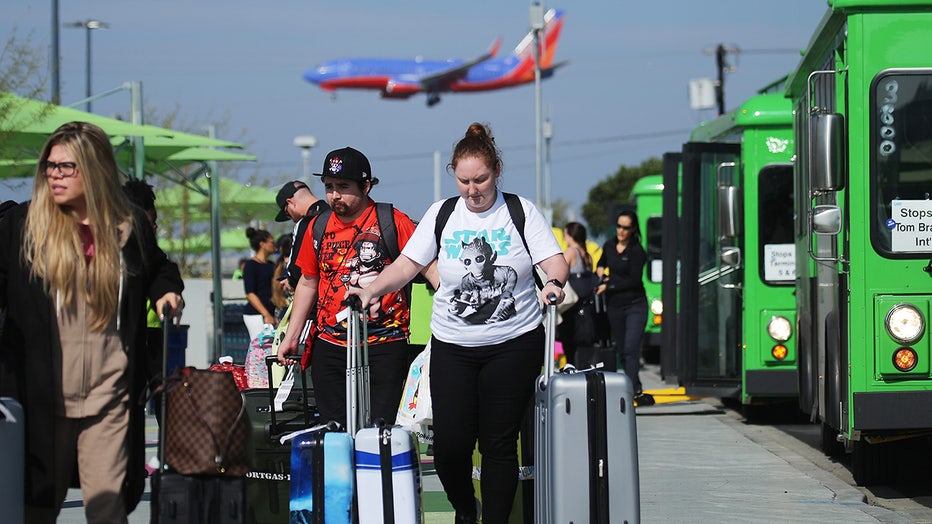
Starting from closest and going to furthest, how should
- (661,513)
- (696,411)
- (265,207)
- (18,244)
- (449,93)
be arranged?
1. (18,244)
2. (661,513)
3. (696,411)
4. (265,207)
5. (449,93)

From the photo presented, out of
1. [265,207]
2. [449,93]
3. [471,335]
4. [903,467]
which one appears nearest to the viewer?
[471,335]

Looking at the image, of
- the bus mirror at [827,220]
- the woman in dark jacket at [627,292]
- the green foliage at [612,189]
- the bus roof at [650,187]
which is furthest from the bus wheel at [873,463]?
the green foliage at [612,189]

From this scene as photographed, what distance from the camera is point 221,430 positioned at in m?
5.05

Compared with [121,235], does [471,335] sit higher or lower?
lower

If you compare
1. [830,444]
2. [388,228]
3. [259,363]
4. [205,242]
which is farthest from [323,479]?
[205,242]

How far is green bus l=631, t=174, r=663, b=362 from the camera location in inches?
942

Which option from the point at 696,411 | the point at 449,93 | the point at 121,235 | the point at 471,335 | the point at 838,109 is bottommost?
the point at 696,411

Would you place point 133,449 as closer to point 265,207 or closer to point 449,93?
point 265,207

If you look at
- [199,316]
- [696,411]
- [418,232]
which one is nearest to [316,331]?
[418,232]

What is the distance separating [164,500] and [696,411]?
10.9 metres

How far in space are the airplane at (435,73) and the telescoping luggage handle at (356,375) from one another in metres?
101

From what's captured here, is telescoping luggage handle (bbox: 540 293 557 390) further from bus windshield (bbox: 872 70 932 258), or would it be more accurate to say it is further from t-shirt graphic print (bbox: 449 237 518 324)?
bus windshield (bbox: 872 70 932 258)

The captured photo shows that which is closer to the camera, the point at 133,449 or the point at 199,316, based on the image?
the point at 133,449

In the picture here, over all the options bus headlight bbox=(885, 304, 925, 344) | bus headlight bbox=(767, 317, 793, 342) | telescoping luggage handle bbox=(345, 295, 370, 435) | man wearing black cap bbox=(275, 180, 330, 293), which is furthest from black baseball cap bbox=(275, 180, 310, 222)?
bus headlight bbox=(767, 317, 793, 342)
